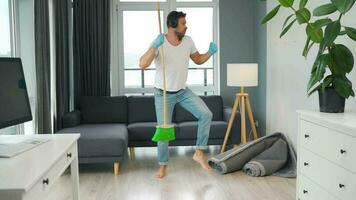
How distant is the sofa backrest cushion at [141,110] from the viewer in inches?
205

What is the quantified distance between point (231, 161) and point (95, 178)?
4.60ft

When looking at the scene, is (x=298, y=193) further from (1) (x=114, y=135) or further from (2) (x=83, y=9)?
(2) (x=83, y=9)

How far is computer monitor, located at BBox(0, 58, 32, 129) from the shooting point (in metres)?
2.00

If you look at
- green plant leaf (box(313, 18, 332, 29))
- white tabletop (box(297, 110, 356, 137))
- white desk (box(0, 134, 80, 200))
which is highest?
green plant leaf (box(313, 18, 332, 29))

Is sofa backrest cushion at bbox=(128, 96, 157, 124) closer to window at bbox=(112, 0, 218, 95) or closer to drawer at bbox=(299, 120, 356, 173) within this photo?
window at bbox=(112, 0, 218, 95)

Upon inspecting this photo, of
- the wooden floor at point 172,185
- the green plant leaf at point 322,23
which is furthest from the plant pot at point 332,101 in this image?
the wooden floor at point 172,185

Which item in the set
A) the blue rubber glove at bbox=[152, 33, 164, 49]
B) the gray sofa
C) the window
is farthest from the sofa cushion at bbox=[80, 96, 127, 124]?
the blue rubber glove at bbox=[152, 33, 164, 49]

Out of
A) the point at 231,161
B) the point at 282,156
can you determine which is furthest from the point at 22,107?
the point at 282,156

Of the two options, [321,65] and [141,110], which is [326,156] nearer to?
[321,65]

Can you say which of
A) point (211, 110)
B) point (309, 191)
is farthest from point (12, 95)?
point (211, 110)

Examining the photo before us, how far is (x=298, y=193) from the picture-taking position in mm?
2850

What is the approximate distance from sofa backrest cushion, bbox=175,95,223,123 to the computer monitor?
3.10 m

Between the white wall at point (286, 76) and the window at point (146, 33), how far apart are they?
3.55 ft

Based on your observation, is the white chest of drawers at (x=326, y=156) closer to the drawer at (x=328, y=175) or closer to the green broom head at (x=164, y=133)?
the drawer at (x=328, y=175)
